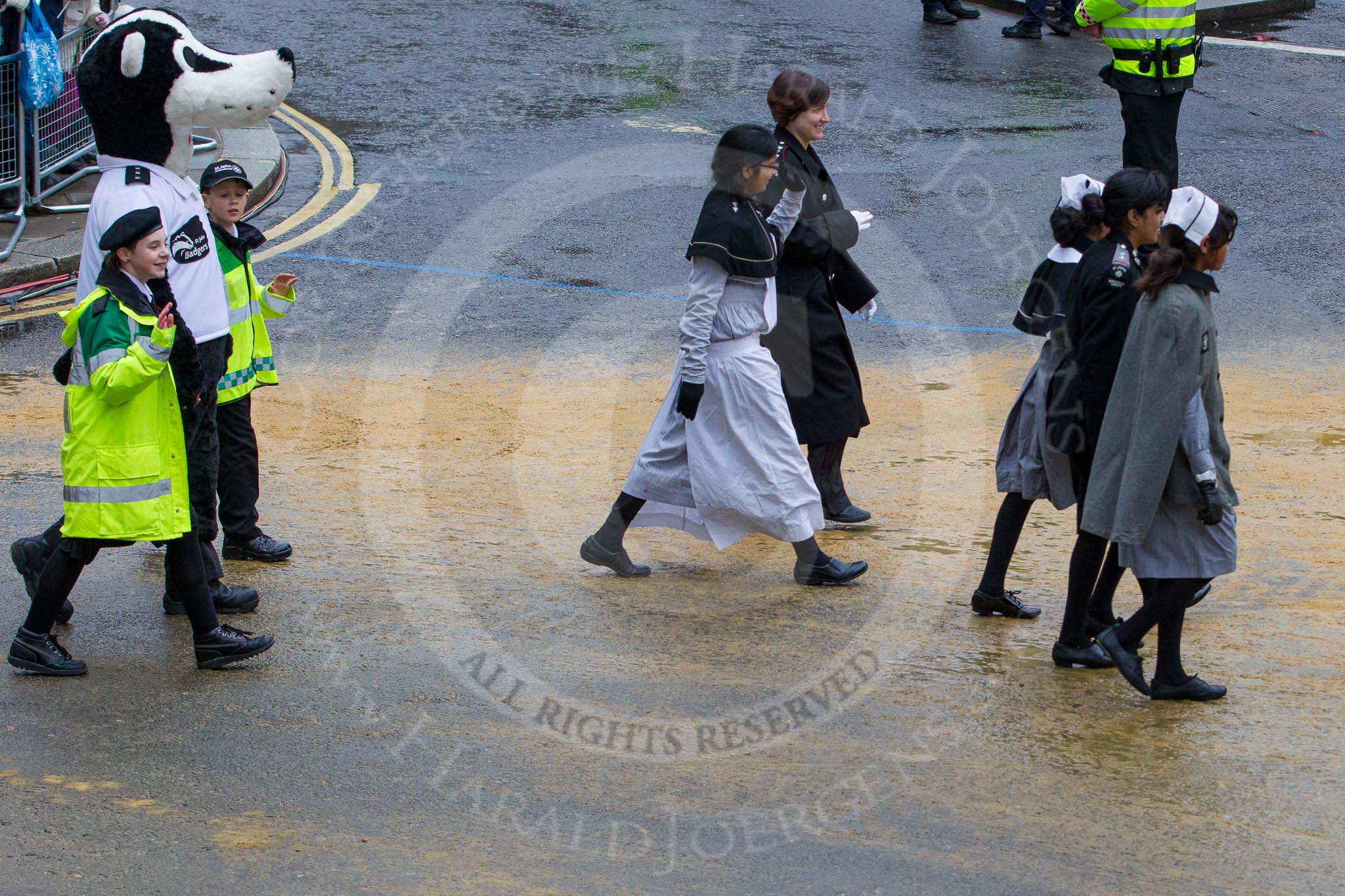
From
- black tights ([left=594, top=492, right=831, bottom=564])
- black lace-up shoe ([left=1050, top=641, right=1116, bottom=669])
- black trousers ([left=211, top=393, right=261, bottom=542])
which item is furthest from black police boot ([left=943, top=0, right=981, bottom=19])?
black lace-up shoe ([left=1050, top=641, right=1116, bottom=669])

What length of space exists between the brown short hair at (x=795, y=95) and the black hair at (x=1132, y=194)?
1.49 m

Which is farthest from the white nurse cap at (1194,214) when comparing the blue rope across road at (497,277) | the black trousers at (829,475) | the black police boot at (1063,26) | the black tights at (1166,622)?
the black police boot at (1063,26)

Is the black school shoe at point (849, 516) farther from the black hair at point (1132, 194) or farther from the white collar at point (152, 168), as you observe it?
the white collar at point (152, 168)

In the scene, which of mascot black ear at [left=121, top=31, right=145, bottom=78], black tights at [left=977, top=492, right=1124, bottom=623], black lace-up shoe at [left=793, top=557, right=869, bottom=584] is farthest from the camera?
black lace-up shoe at [left=793, top=557, right=869, bottom=584]

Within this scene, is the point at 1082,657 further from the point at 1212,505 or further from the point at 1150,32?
the point at 1150,32

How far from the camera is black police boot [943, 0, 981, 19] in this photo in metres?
16.9

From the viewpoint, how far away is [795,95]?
247 inches

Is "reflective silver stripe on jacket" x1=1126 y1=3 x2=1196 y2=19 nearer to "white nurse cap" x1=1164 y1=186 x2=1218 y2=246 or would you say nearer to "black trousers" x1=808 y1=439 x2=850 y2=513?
"black trousers" x1=808 y1=439 x2=850 y2=513

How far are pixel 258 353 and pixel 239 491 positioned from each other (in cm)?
58

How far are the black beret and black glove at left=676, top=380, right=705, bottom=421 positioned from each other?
1913 millimetres

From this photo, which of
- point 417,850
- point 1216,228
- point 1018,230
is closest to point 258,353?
point 417,850

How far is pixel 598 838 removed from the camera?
13.3 feet

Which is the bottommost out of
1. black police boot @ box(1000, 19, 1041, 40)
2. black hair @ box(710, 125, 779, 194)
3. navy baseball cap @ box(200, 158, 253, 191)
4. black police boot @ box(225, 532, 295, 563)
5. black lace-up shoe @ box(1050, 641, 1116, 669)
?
black police boot @ box(225, 532, 295, 563)

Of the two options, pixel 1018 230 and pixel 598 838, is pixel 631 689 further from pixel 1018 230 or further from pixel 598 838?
pixel 1018 230
